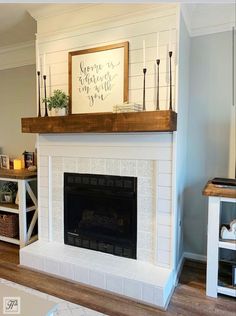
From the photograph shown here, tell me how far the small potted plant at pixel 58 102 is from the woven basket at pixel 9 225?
143cm

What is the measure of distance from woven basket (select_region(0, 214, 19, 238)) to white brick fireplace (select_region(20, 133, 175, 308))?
582mm

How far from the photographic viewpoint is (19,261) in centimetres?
259

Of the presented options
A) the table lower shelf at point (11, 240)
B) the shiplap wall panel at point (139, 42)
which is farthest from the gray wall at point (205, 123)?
the table lower shelf at point (11, 240)

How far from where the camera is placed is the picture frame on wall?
3.38 metres

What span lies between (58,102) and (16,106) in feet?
5.07

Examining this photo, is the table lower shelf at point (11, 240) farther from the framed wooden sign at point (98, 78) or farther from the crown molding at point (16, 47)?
the crown molding at point (16, 47)

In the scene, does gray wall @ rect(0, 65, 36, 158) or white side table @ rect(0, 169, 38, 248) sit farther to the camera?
gray wall @ rect(0, 65, 36, 158)

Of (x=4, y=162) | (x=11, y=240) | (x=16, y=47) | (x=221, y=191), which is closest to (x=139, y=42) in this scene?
(x=221, y=191)

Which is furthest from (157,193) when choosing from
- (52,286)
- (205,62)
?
(205,62)

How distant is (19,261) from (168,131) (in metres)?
1.98

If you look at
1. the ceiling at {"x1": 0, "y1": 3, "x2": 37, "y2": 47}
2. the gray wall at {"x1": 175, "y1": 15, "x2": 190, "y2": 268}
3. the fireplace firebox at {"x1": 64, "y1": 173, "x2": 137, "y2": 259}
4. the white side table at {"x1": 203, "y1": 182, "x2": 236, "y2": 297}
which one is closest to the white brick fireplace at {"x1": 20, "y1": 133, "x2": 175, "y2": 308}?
the fireplace firebox at {"x1": 64, "y1": 173, "x2": 137, "y2": 259}

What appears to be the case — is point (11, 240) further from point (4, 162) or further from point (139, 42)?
point (139, 42)

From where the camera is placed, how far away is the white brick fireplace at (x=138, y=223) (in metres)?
2.03

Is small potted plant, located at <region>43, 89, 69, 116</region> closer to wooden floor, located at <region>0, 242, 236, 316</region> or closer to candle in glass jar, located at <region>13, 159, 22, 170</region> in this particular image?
candle in glass jar, located at <region>13, 159, 22, 170</region>
